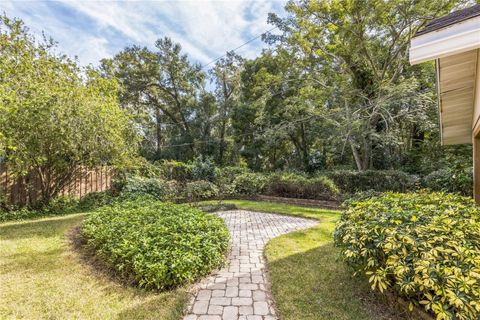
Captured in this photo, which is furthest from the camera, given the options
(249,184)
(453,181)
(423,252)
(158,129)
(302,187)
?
(158,129)

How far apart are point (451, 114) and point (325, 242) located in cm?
363

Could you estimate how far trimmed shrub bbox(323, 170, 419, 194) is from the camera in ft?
32.1

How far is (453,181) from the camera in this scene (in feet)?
26.3

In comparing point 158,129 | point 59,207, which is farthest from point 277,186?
point 158,129

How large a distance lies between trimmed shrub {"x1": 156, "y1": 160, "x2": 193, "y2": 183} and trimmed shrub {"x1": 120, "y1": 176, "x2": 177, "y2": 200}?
2302 mm

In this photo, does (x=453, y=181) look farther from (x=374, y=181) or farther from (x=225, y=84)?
(x=225, y=84)

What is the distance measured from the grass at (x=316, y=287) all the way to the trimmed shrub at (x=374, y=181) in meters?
6.24

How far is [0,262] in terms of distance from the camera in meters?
4.04

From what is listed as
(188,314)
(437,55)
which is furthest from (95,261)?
(437,55)

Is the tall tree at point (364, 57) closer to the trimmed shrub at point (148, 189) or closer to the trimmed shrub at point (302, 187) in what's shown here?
the trimmed shrub at point (302, 187)

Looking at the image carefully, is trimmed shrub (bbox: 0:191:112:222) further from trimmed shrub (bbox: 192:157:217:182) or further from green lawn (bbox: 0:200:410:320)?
trimmed shrub (bbox: 192:157:217:182)

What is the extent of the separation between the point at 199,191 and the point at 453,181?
8.88 meters

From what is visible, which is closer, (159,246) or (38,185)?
(159,246)

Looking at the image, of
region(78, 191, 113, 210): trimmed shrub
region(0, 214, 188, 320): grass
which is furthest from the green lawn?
region(78, 191, 113, 210): trimmed shrub
